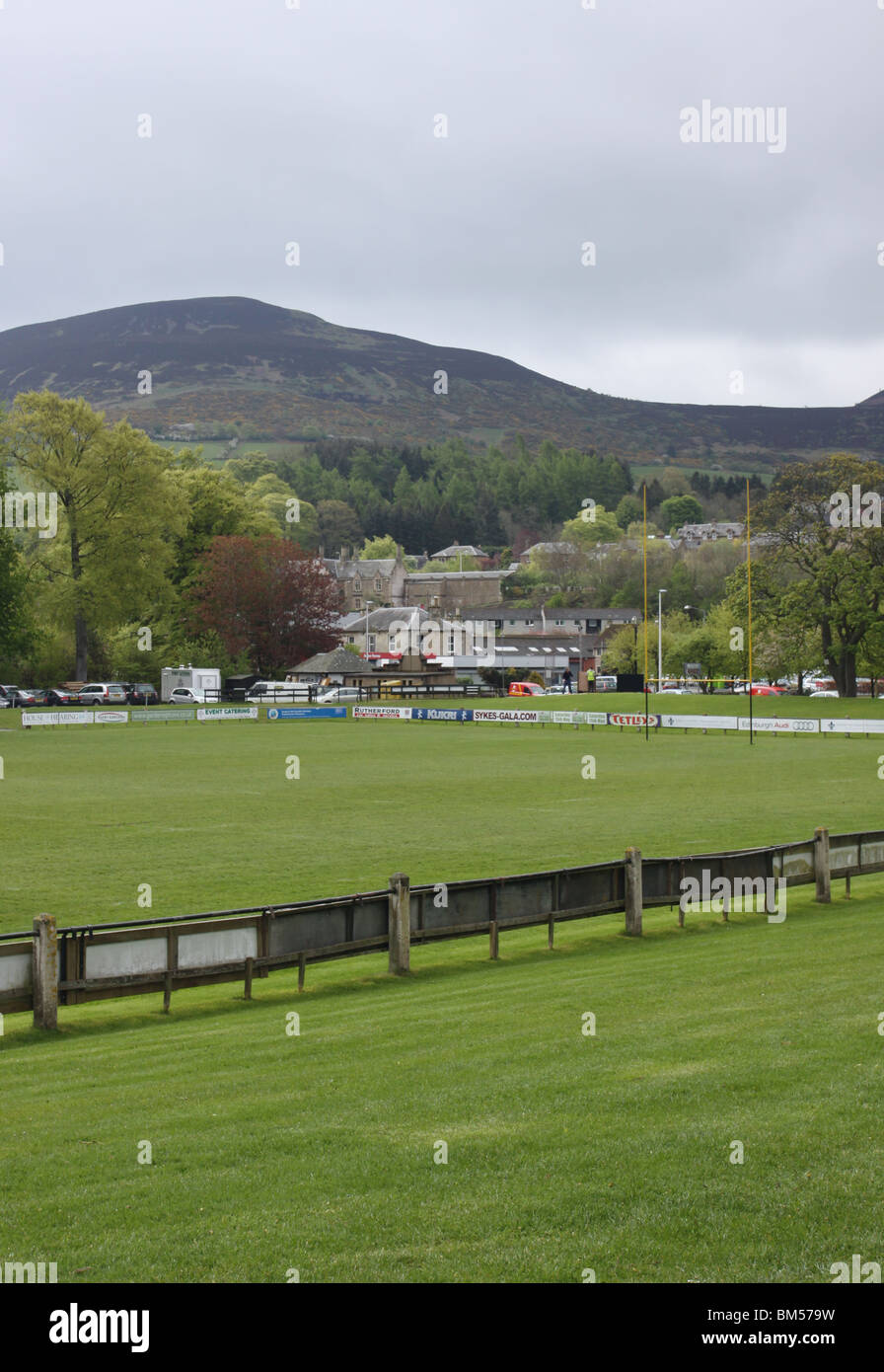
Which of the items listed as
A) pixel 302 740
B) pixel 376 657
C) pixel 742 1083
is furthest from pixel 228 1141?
pixel 376 657

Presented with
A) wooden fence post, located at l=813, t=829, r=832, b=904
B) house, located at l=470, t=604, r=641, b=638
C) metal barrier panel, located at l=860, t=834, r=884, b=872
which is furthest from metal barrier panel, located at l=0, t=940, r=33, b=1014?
house, located at l=470, t=604, r=641, b=638

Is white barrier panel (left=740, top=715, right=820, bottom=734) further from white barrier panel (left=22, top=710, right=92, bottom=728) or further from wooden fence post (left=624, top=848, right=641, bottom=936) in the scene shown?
wooden fence post (left=624, top=848, right=641, bottom=936)

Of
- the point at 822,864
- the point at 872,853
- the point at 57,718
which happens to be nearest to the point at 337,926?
the point at 822,864

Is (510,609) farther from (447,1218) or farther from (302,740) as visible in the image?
(447,1218)

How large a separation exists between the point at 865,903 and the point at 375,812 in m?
14.6

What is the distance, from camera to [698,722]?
7100 centimetres

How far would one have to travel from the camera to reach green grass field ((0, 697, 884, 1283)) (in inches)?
267

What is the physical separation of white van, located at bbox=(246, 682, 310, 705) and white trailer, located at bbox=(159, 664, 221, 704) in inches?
109

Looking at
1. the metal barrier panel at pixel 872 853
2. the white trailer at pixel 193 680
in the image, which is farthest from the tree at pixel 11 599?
the metal barrier panel at pixel 872 853

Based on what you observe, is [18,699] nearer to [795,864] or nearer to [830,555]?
[830,555]

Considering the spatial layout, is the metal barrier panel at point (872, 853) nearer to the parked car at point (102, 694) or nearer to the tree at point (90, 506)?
the tree at point (90, 506)

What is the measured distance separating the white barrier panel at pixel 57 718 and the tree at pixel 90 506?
16998 mm

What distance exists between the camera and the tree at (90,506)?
86.9 meters

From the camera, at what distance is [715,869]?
19.1 meters
